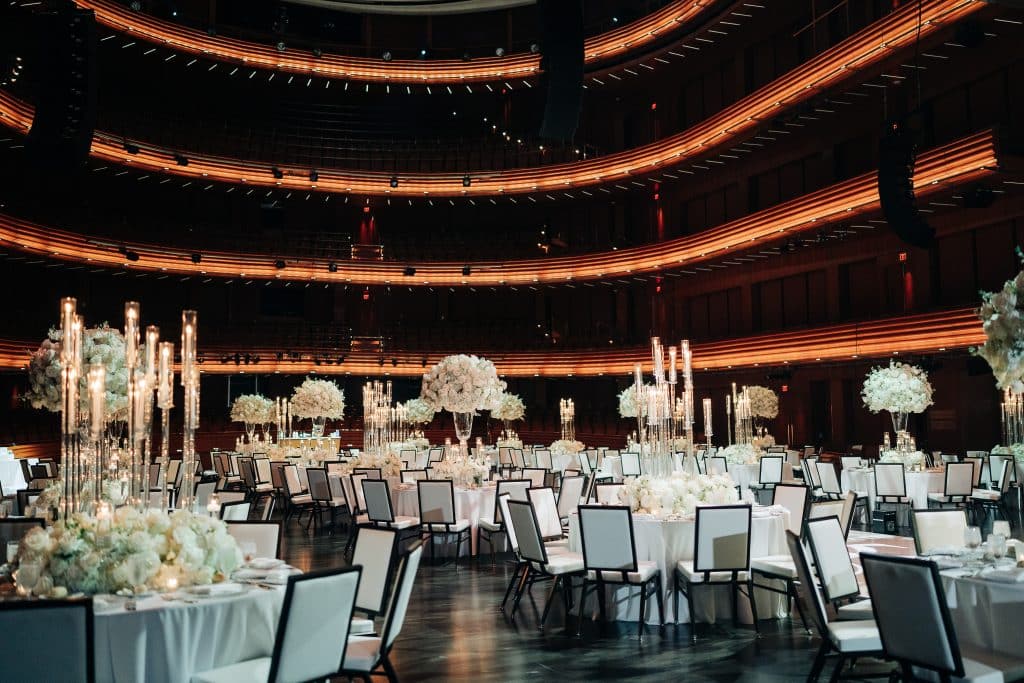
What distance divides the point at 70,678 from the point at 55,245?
21093 millimetres

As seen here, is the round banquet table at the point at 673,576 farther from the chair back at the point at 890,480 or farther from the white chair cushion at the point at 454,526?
the chair back at the point at 890,480

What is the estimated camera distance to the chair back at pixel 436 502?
999 cm

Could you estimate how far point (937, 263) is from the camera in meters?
19.2

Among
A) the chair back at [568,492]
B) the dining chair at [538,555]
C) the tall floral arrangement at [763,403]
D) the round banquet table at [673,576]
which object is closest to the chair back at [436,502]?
the chair back at [568,492]

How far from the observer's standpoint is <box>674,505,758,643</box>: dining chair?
6.65 m

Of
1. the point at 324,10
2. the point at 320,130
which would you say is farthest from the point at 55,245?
the point at 324,10

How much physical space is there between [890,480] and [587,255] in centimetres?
1559

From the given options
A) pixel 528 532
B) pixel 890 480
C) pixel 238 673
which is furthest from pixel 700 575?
pixel 890 480

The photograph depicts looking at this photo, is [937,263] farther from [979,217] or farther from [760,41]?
[760,41]

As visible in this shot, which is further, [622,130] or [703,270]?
[622,130]

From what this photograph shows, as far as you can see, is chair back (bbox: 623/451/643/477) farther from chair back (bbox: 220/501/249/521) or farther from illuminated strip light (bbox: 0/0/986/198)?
chair back (bbox: 220/501/249/521)

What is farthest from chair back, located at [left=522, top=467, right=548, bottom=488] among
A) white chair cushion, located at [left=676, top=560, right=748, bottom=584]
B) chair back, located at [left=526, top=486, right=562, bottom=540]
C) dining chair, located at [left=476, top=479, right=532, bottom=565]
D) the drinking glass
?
the drinking glass

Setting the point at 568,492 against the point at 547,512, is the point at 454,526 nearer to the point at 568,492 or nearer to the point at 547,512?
the point at 568,492

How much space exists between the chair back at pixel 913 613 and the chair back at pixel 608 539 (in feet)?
8.09
